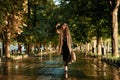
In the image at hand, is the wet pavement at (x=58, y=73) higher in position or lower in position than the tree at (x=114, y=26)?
lower

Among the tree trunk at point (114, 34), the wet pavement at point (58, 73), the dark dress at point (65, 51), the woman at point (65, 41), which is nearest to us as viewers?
the wet pavement at point (58, 73)

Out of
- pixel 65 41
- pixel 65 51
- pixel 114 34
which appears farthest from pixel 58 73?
pixel 114 34

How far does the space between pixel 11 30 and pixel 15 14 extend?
1.90 metres

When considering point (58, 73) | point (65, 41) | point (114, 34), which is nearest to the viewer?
point (65, 41)

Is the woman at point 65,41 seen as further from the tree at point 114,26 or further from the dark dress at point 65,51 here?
the tree at point 114,26

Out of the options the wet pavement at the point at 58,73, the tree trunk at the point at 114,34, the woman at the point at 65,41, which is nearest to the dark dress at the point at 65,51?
the woman at the point at 65,41

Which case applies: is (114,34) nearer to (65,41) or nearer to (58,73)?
(58,73)

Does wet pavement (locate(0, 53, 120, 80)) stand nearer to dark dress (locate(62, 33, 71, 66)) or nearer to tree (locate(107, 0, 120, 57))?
dark dress (locate(62, 33, 71, 66))

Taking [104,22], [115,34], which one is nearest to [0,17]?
[115,34]

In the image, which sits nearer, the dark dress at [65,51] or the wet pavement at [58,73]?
the wet pavement at [58,73]

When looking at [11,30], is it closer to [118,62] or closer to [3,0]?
[3,0]

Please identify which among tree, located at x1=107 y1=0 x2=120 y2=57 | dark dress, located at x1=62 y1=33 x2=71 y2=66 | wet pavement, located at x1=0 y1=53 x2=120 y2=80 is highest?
tree, located at x1=107 y1=0 x2=120 y2=57

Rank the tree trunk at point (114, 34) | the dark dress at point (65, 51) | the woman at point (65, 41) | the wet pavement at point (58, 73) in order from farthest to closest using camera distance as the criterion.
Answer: the tree trunk at point (114, 34) → the dark dress at point (65, 51) → the woman at point (65, 41) → the wet pavement at point (58, 73)

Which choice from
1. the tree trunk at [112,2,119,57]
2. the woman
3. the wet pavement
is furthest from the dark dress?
the tree trunk at [112,2,119,57]
